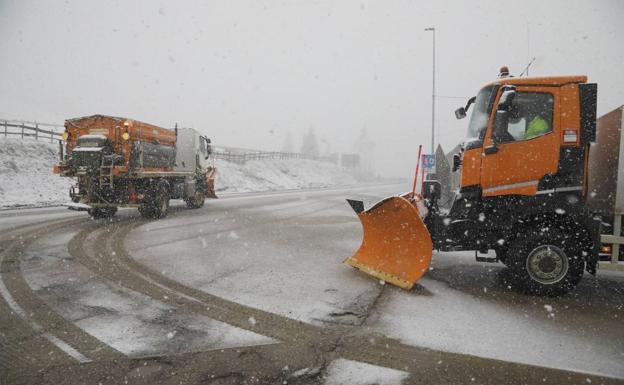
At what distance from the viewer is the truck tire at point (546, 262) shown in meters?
Result: 4.84

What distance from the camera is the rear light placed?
482 centimetres

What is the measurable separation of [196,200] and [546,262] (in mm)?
13041

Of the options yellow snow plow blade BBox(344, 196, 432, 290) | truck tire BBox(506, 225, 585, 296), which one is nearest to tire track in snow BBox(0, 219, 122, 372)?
yellow snow plow blade BBox(344, 196, 432, 290)

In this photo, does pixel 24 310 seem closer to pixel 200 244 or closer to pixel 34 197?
pixel 200 244

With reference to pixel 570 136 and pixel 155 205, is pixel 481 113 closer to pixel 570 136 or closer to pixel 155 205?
pixel 570 136

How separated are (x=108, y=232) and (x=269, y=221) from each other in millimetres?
4631

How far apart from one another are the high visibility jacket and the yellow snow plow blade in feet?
5.82

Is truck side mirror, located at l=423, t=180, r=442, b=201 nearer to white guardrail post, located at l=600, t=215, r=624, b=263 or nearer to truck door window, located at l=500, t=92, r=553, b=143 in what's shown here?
truck door window, located at l=500, t=92, r=553, b=143

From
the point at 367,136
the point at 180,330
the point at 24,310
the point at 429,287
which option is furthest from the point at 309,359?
the point at 367,136

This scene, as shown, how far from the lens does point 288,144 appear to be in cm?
10575

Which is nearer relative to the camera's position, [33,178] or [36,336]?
[36,336]

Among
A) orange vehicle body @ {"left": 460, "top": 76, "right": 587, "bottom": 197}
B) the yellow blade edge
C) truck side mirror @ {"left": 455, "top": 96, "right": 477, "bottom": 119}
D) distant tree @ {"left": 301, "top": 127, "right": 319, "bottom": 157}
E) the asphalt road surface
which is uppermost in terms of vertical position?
distant tree @ {"left": 301, "top": 127, "right": 319, "bottom": 157}

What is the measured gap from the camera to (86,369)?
2898 mm

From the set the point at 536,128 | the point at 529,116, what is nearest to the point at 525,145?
the point at 536,128
